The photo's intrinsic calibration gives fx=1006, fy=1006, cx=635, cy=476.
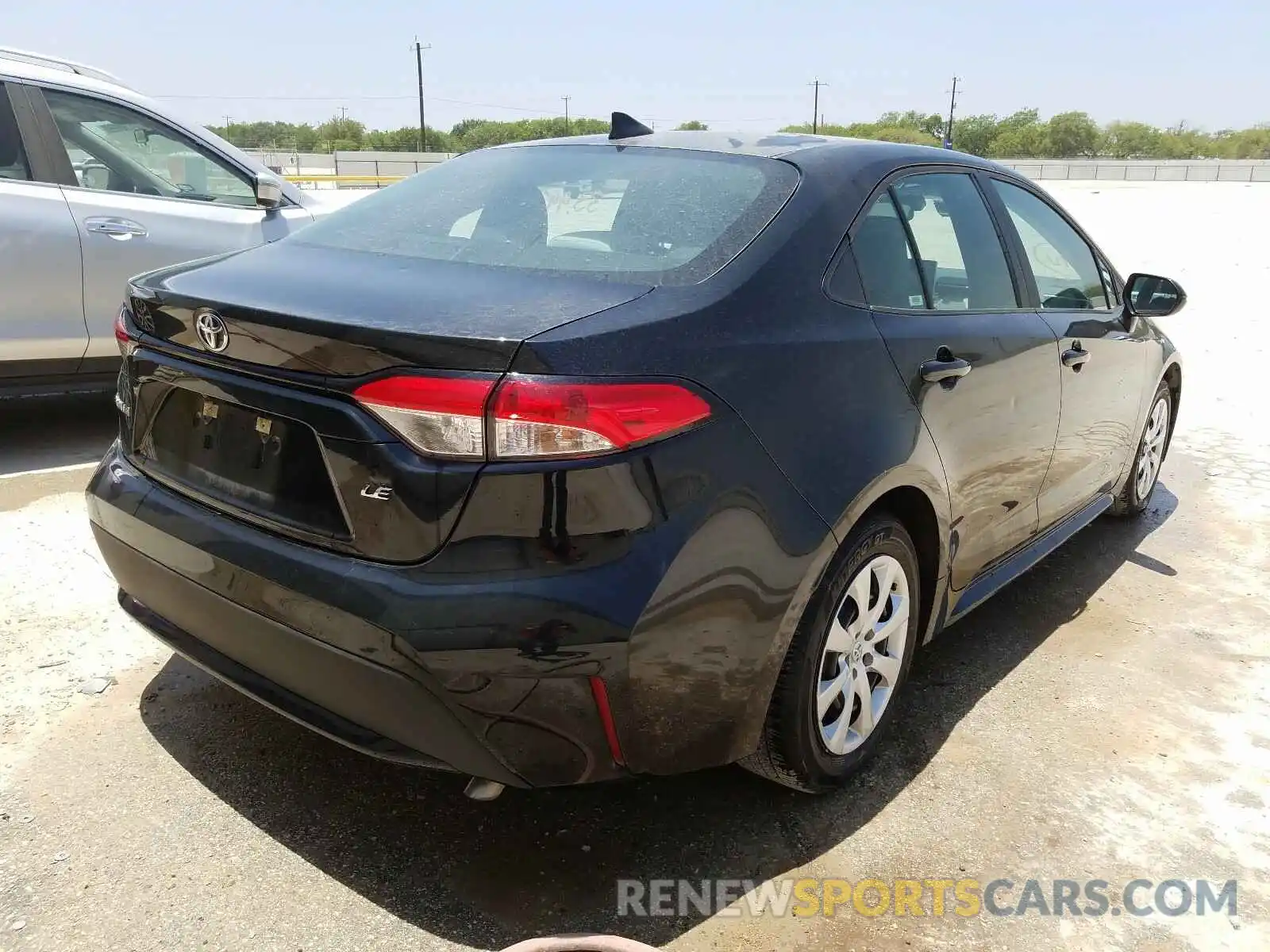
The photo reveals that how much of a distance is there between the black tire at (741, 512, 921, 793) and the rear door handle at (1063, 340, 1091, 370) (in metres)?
1.25

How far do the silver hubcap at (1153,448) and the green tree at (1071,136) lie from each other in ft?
357

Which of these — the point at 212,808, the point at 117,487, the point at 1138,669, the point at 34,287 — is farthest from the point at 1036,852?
the point at 34,287

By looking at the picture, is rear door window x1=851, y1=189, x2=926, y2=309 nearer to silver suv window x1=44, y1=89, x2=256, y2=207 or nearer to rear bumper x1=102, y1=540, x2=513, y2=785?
rear bumper x1=102, y1=540, x2=513, y2=785

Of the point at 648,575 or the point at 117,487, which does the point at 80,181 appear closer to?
the point at 117,487

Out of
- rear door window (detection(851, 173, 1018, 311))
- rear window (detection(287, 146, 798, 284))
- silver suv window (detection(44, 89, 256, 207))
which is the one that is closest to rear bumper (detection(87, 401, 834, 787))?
rear window (detection(287, 146, 798, 284))

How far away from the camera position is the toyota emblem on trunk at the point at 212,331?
2.15 meters

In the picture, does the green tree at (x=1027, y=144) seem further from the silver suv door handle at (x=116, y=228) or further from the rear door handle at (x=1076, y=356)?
the rear door handle at (x=1076, y=356)

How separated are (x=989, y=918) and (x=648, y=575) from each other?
117 centimetres

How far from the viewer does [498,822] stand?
8.18ft

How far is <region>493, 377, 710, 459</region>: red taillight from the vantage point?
183 centimetres

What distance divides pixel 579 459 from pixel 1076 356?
2.38 metres

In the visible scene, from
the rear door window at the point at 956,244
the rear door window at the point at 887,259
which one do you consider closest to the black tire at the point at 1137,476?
the rear door window at the point at 956,244

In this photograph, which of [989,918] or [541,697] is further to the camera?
[989,918]

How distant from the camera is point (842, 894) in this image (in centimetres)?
231
